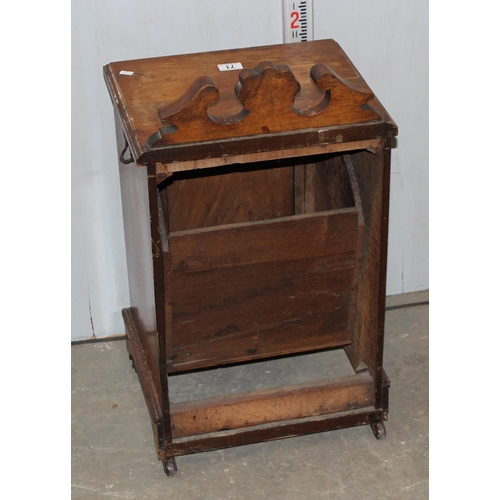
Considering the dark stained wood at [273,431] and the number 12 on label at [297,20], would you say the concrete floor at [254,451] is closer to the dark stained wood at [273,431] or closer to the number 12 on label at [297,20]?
the dark stained wood at [273,431]

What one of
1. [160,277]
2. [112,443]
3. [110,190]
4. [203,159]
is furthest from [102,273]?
[203,159]

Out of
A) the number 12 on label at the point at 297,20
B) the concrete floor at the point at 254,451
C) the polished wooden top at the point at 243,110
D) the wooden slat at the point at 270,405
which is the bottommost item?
the concrete floor at the point at 254,451

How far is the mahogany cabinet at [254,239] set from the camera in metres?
2.20

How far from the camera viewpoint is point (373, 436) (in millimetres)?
2711

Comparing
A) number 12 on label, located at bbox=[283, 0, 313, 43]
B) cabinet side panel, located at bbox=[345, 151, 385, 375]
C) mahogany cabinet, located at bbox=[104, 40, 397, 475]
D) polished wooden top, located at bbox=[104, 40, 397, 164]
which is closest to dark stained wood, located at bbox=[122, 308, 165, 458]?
mahogany cabinet, located at bbox=[104, 40, 397, 475]

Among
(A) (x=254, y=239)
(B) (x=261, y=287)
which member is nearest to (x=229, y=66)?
(A) (x=254, y=239)

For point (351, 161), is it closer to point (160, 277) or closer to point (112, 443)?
point (160, 277)

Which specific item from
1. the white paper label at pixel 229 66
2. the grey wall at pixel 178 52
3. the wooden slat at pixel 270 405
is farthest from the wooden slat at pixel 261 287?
the grey wall at pixel 178 52

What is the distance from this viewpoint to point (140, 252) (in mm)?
2520

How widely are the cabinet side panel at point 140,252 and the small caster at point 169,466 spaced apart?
0.19 metres

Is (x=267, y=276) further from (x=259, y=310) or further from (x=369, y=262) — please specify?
(x=369, y=262)

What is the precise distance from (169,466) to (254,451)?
0.24 m

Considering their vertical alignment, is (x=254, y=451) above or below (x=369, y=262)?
below

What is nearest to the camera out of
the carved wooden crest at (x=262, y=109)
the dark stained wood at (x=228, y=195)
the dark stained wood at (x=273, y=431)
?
Result: the carved wooden crest at (x=262, y=109)
